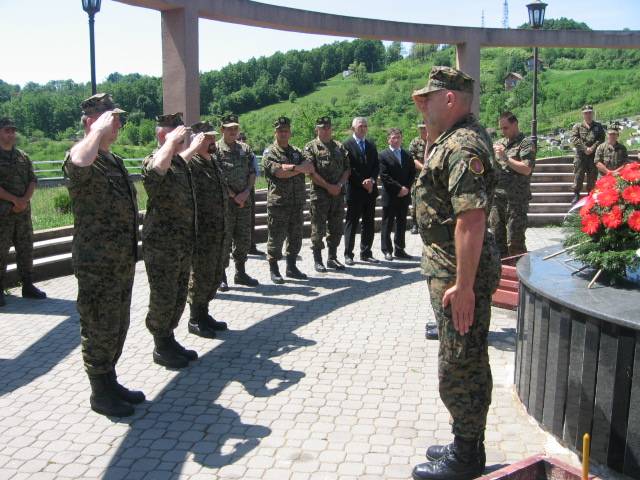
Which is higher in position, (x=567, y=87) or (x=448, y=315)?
(x=567, y=87)

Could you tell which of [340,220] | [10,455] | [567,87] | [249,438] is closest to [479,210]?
[249,438]

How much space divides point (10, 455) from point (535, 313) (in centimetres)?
327

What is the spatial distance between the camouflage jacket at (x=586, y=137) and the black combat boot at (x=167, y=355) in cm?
1013

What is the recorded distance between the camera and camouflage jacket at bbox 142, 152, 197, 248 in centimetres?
495

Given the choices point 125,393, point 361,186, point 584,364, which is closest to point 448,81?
point 584,364

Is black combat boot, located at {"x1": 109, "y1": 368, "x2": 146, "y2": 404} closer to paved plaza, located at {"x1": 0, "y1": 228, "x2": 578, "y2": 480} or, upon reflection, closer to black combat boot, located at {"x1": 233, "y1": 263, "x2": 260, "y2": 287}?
paved plaza, located at {"x1": 0, "y1": 228, "x2": 578, "y2": 480}

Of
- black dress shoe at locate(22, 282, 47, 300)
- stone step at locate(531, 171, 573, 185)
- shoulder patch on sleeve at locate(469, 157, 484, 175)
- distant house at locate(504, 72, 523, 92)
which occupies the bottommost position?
black dress shoe at locate(22, 282, 47, 300)

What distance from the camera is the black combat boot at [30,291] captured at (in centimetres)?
753

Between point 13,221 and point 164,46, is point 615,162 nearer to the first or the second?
point 164,46

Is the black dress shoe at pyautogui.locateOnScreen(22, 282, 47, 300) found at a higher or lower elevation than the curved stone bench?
Result: lower

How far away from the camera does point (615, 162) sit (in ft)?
40.1

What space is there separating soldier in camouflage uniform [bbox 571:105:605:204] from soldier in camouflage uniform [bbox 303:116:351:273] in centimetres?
619

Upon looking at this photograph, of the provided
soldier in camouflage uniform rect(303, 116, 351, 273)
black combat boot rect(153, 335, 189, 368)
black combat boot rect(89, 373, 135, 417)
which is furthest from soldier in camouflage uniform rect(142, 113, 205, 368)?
soldier in camouflage uniform rect(303, 116, 351, 273)

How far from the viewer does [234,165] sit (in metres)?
7.75
